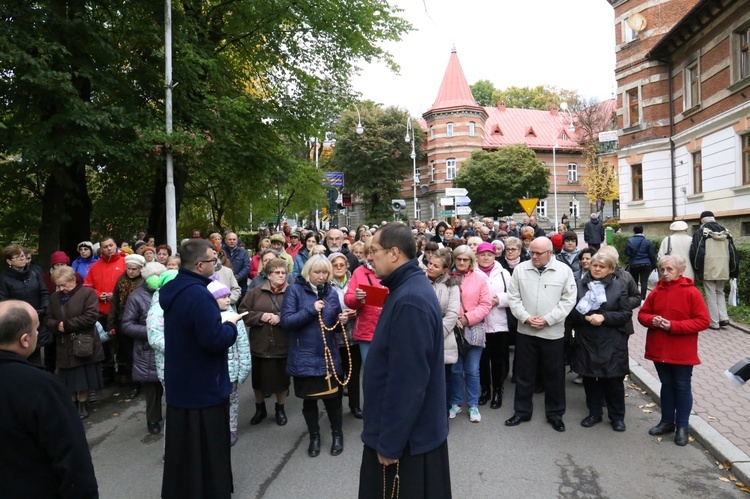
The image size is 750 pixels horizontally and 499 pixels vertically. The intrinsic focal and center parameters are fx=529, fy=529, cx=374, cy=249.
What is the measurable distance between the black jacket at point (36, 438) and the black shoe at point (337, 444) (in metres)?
2.84

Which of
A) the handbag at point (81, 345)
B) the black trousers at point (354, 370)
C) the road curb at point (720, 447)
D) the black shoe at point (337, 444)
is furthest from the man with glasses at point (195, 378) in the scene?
the road curb at point (720, 447)

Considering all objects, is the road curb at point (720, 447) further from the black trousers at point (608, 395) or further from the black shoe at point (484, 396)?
the black shoe at point (484, 396)

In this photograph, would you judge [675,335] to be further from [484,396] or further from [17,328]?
[17,328]

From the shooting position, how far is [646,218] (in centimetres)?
2467

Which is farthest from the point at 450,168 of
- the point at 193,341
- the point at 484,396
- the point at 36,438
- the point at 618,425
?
the point at 36,438

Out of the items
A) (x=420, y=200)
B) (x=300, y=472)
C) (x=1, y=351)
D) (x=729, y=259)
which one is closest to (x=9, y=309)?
(x=1, y=351)

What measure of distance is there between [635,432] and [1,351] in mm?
5515

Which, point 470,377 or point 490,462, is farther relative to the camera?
point 470,377

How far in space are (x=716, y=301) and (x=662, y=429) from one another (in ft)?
18.9

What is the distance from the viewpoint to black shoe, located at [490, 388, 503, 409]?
6266 millimetres

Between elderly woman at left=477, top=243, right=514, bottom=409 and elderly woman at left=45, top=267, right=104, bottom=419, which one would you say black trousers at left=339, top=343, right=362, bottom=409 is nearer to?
elderly woman at left=477, top=243, right=514, bottom=409

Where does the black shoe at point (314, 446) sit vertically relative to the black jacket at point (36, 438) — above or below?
below

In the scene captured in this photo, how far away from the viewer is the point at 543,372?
569 cm

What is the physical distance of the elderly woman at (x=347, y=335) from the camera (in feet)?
18.7
